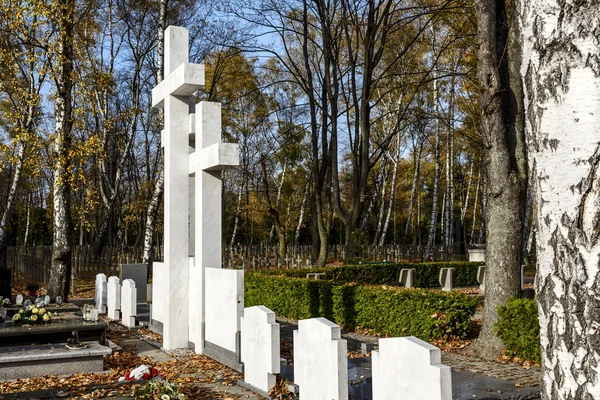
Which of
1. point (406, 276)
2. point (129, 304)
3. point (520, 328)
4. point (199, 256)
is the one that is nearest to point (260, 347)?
point (199, 256)

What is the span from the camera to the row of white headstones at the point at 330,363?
4301 mm

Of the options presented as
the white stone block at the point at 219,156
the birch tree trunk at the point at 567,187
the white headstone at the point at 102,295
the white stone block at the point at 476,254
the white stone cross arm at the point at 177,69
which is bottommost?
the white headstone at the point at 102,295

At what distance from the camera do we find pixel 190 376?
7582 mm

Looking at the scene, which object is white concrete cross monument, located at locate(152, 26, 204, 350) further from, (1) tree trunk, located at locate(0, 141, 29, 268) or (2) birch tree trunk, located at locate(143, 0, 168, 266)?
(1) tree trunk, located at locate(0, 141, 29, 268)

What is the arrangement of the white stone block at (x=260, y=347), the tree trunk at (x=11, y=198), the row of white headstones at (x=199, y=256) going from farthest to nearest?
1. the tree trunk at (x=11, y=198)
2. the row of white headstones at (x=199, y=256)
3. the white stone block at (x=260, y=347)

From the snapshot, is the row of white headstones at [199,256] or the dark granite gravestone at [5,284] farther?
the dark granite gravestone at [5,284]

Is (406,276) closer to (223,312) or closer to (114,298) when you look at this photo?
(114,298)

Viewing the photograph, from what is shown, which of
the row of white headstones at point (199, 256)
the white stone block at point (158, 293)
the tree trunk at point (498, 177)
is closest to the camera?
the row of white headstones at point (199, 256)

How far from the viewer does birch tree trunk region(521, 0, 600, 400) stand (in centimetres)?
186

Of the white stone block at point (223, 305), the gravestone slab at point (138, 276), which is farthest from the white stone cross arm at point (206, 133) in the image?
the gravestone slab at point (138, 276)

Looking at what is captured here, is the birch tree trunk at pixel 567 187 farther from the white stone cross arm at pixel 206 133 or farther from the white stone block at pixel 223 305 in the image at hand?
the white stone cross arm at pixel 206 133

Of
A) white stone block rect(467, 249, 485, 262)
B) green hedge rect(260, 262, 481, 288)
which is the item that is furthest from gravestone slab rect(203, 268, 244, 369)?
white stone block rect(467, 249, 485, 262)

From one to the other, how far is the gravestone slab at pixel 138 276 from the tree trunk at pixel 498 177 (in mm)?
10000

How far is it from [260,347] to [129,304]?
612 cm
